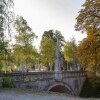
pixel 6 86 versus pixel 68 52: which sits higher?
pixel 68 52

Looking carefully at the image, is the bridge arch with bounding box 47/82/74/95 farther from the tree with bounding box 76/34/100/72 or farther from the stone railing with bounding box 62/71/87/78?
the tree with bounding box 76/34/100/72

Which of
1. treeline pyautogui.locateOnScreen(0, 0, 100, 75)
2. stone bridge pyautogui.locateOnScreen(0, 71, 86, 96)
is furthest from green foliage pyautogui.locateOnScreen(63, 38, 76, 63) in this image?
stone bridge pyautogui.locateOnScreen(0, 71, 86, 96)

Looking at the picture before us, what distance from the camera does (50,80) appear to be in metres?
32.5

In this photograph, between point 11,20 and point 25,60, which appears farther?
point 25,60

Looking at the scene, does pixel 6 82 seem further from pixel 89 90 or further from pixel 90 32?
pixel 89 90

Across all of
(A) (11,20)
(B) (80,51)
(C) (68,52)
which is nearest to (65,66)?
(C) (68,52)

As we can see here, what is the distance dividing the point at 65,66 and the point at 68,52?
1419 centimetres

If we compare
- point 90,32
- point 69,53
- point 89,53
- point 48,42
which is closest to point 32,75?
point 89,53

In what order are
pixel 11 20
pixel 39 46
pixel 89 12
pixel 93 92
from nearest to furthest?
pixel 11 20 → pixel 89 12 → pixel 93 92 → pixel 39 46

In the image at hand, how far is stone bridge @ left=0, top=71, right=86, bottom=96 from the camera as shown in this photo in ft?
84.9

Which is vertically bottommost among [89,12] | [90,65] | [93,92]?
[93,92]

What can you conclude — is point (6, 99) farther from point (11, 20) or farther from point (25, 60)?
point (25, 60)

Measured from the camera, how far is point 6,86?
938 inches

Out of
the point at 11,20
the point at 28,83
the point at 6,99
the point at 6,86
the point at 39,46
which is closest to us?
the point at 6,99
